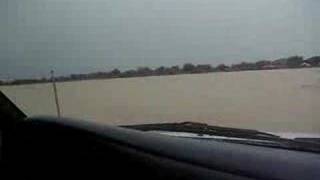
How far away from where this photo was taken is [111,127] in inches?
35.0

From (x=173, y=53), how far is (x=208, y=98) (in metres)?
0.33

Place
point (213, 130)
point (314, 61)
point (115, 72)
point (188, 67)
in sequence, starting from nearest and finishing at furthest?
point (213, 130)
point (115, 72)
point (314, 61)
point (188, 67)

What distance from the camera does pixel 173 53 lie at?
333 cm

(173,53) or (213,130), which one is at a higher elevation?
(173,53)

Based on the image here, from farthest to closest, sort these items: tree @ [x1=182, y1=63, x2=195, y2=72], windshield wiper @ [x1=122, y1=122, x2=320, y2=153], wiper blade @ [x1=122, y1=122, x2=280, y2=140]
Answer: tree @ [x1=182, y1=63, x2=195, y2=72]
wiper blade @ [x1=122, y1=122, x2=280, y2=140]
windshield wiper @ [x1=122, y1=122, x2=320, y2=153]

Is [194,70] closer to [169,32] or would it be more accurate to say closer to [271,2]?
[169,32]

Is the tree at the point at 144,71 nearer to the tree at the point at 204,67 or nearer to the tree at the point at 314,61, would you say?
the tree at the point at 204,67

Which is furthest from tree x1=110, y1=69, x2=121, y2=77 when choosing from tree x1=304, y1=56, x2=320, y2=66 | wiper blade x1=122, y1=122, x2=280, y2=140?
wiper blade x1=122, y1=122, x2=280, y2=140

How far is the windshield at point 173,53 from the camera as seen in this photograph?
3.25 meters

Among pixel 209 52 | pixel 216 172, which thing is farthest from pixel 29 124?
pixel 209 52

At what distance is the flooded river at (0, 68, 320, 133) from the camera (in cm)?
319

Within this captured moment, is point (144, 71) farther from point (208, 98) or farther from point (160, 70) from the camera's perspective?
point (208, 98)

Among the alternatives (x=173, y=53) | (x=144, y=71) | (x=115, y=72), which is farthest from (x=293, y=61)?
(x=115, y=72)

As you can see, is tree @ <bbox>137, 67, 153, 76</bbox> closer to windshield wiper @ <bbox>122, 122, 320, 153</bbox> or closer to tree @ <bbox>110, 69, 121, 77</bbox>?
tree @ <bbox>110, 69, 121, 77</bbox>
